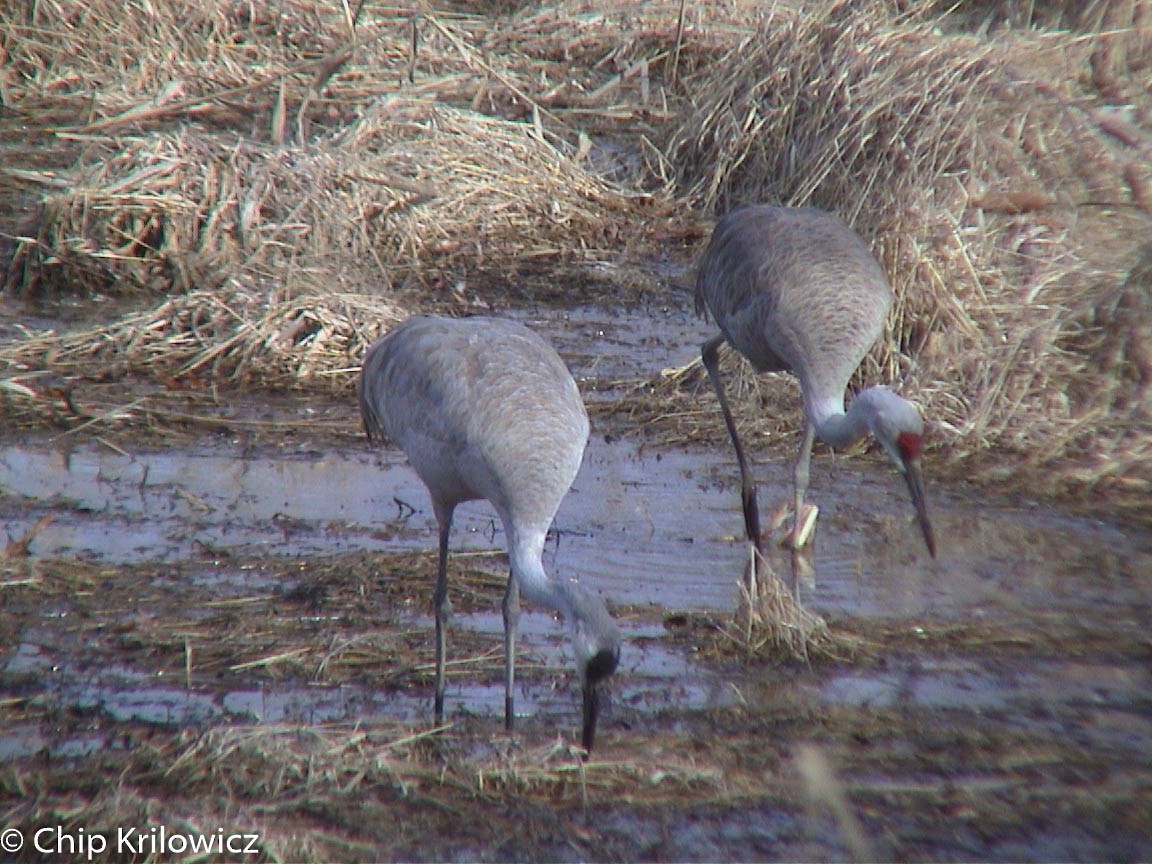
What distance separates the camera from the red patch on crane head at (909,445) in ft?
17.0

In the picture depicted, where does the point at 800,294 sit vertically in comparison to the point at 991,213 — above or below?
below

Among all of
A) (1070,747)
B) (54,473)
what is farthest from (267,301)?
(1070,747)

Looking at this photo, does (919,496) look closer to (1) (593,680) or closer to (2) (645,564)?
(2) (645,564)

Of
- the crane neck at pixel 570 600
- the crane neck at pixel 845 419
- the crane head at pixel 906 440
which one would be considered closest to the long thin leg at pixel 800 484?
the crane neck at pixel 845 419

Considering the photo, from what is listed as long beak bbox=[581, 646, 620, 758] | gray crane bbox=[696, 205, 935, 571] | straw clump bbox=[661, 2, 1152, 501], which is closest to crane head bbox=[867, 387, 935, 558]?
gray crane bbox=[696, 205, 935, 571]

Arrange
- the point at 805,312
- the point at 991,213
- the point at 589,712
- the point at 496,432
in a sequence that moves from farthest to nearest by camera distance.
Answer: the point at 991,213 → the point at 805,312 → the point at 496,432 → the point at 589,712

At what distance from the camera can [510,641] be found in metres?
4.54

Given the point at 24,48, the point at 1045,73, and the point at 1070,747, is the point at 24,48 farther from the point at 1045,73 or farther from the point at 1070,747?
the point at 1070,747

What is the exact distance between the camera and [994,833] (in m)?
3.97

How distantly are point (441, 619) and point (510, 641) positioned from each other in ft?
0.77

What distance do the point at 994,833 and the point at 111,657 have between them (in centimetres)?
241

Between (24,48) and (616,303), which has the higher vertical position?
(24,48)

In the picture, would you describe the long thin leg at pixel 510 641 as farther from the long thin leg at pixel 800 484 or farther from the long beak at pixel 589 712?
the long thin leg at pixel 800 484

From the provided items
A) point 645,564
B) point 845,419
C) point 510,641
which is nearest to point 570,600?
point 510,641
